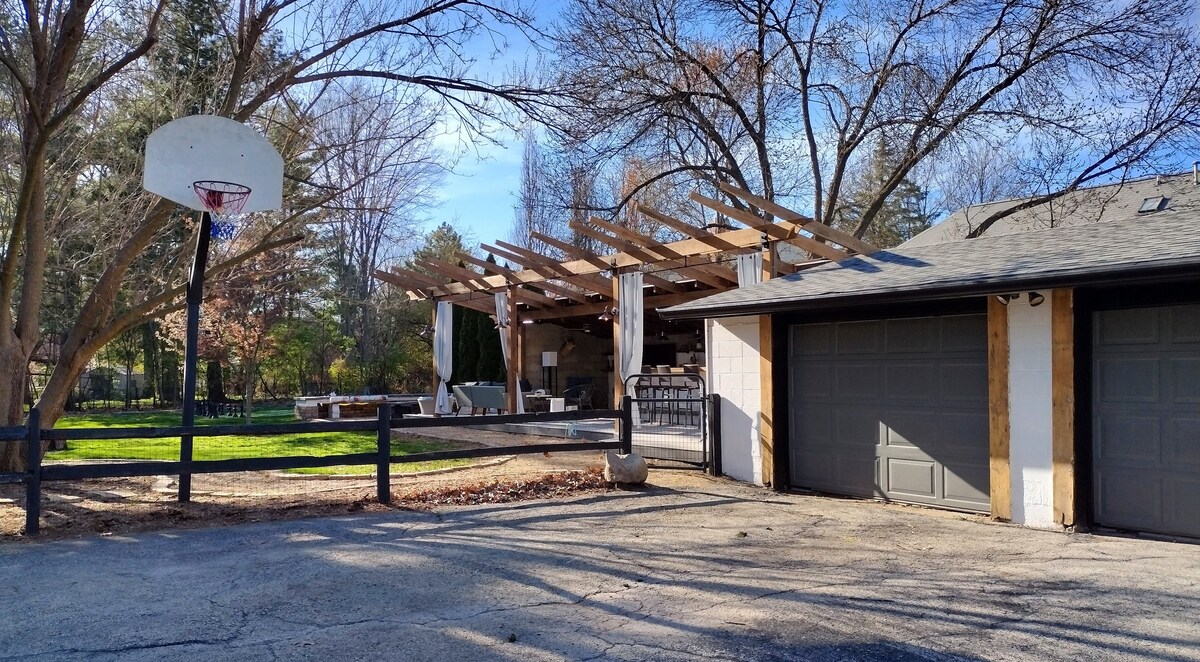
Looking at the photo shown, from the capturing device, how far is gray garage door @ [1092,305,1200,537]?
6656 mm

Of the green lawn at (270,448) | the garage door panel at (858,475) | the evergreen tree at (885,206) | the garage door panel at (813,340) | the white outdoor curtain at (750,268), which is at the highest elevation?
the evergreen tree at (885,206)

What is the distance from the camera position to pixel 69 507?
8.12 m

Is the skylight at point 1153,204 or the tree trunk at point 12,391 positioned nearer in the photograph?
the tree trunk at point 12,391

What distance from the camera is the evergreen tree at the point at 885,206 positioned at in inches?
890

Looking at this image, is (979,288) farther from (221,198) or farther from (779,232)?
(221,198)

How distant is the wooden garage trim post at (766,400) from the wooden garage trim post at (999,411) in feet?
8.54

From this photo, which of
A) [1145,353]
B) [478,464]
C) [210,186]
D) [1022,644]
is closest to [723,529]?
[1022,644]

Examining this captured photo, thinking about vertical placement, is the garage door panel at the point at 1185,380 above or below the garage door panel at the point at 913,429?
above

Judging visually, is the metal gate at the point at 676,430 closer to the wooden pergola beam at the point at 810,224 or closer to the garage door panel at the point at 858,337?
the garage door panel at the point at 858,337

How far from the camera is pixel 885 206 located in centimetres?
3369

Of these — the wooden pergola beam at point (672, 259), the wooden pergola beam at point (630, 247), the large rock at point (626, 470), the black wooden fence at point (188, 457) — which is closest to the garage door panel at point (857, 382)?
the large rock at point (626, 470)

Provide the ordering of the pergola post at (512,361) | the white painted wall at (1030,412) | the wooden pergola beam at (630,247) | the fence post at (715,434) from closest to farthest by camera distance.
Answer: the white painted wall at (1030,412), the fence post at (715,434), the wooden pergola beam at (630,247), the pergola post at (512,361)

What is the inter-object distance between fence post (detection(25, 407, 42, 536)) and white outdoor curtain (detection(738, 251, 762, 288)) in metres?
9.52

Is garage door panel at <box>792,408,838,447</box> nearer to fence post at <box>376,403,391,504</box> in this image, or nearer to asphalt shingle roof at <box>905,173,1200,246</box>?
fence post at <box>376,403,391,504</box>
